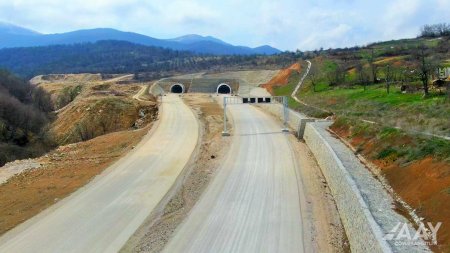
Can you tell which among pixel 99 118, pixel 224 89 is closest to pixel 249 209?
pixel 99 118

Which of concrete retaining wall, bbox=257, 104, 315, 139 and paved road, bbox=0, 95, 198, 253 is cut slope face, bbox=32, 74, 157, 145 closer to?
concrete retaining wall, bbox=257, 104, 315, 139

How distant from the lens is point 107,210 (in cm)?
2419

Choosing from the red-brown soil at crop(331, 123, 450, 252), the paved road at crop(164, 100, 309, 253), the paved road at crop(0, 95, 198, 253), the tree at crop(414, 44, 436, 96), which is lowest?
the paved road at crop(0, 95, 198, 253)

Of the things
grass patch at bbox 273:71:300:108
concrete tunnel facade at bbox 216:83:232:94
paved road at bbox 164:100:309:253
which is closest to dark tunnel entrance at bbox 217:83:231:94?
concrete tunnel facade at bbox 216:83:232:94

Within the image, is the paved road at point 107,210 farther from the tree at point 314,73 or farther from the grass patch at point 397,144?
the tree at point 314,73

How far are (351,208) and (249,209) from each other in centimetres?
602

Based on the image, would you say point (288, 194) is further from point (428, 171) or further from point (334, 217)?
point (428, 171)

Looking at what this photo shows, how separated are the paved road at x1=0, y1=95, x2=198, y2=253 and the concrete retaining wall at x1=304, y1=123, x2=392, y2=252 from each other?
9.49 meters

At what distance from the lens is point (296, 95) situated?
79.9 metres

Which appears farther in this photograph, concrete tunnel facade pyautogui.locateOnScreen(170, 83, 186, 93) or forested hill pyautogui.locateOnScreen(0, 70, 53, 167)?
concrete tunnel facade pyautogui.locateOnScreen(170, 83, 186, 93)

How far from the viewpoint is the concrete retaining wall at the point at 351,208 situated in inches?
570

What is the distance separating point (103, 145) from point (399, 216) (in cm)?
3349

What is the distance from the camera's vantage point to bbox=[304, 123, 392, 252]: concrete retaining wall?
14469mm

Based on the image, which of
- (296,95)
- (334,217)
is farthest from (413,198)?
(296,95)
